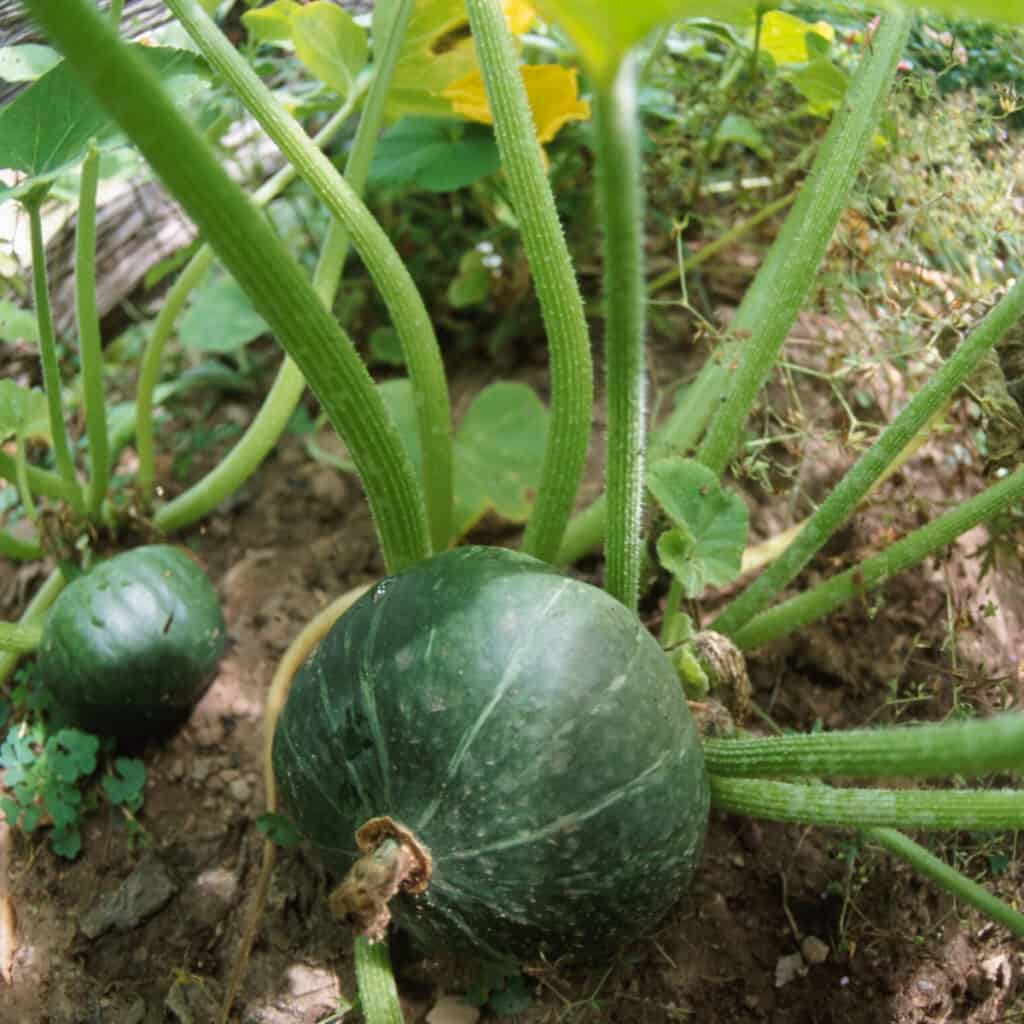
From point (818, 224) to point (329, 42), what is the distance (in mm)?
852

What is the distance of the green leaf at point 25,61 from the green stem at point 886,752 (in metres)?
1.50

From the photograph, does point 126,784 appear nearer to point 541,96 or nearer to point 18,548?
point 18,548

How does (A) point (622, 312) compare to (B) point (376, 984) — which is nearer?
(A) point (622, 312)

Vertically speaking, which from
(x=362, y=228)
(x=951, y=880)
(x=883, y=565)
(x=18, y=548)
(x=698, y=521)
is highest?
(x=362, y=228)

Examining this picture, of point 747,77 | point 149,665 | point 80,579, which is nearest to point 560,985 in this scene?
point 149,665

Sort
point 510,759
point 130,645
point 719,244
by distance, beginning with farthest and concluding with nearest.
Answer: point 719,244
point 130,645
point 510,759

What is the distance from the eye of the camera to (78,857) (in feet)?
5.16

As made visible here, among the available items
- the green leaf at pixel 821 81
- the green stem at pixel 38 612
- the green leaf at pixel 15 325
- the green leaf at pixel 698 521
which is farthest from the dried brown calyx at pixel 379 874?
the green leaf at pixel 821 81

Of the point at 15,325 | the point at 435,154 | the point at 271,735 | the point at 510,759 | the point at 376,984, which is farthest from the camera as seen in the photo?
the point at 435,154

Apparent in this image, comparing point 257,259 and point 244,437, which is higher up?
point 257,259

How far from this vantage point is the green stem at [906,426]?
4.37 ft

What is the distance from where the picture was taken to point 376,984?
3.96 feet

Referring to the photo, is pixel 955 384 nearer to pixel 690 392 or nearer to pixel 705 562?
pixel 705 562

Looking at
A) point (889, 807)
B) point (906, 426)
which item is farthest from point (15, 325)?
point (889, 807)
